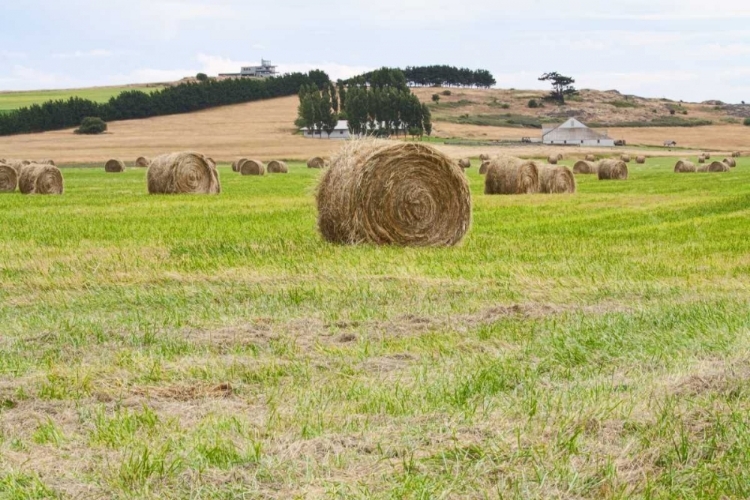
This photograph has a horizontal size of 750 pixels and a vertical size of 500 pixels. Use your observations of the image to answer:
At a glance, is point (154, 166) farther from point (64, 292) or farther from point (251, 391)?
point (251, 391)

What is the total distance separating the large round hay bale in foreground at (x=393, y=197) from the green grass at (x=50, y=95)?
393 feet

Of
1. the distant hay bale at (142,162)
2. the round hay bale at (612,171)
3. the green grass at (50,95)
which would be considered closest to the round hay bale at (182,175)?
the round hay bale at (612,171)

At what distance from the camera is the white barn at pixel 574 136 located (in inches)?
5281

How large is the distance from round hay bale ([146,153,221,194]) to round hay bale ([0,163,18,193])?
640cm

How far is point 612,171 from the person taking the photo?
4322 centimetres

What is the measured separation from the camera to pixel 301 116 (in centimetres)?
12325

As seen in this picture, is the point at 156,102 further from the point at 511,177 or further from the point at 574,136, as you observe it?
the point at 511,177

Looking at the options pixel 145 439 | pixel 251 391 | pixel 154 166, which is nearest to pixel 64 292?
pixel 251 391

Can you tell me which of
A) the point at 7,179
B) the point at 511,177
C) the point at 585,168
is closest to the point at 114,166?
the point at 7,179

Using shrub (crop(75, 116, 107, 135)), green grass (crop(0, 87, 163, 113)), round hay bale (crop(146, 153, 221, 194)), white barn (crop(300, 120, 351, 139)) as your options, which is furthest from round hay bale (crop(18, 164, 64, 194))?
green grass (crop(0, 87, 163, 113))

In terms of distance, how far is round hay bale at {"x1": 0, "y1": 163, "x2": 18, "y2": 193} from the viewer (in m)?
34.7

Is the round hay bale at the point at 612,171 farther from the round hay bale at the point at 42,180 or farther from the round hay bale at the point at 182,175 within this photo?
the round hay bale at the point at 42,180

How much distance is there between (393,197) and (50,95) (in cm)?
14684

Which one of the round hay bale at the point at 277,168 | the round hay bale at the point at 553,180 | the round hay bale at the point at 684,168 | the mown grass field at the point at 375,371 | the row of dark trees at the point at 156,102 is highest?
the row of dark trees at the point at 156,102
